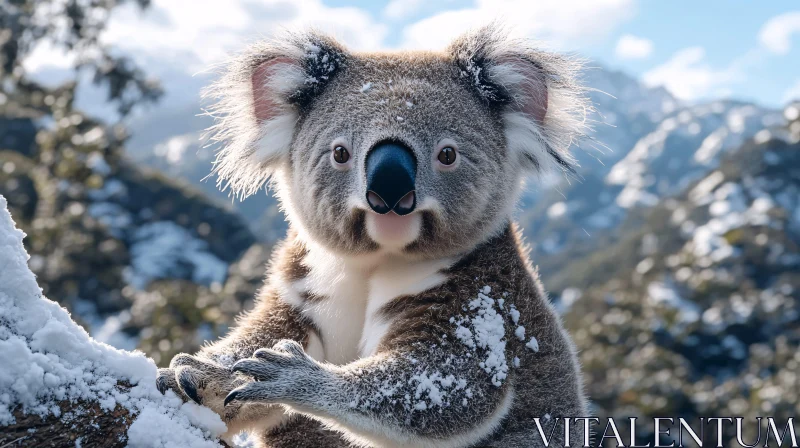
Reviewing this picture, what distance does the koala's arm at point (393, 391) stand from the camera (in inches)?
82.0

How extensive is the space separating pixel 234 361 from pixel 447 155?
3.49ft

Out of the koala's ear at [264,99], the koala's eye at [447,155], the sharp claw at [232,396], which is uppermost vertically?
the koala's ear at [264,99]

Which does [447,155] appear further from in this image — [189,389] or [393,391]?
[189,389]

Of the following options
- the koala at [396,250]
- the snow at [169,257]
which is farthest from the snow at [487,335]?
the snow at [169,257]

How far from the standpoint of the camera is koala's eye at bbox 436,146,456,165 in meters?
2.34

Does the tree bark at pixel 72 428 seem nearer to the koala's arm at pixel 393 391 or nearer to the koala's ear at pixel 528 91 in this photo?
the koala's arm at pixel 393 391

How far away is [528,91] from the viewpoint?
2797 mm

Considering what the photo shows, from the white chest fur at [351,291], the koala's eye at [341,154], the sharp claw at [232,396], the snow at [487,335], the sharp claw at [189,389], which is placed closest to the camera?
the sharp claw at [232,396]

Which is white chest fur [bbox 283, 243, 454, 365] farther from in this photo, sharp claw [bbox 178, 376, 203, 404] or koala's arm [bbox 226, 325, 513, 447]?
sharp claw [bbox 178, 376, 203, 404]

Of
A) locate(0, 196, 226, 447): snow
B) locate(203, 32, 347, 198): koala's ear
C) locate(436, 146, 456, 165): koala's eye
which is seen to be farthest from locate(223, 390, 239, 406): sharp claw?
locate(203, 32, 347, 198): koala's ear

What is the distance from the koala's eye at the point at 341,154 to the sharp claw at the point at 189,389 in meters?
0.85

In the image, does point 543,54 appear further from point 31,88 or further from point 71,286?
point 31,88

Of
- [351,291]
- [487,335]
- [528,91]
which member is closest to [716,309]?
[528,91]

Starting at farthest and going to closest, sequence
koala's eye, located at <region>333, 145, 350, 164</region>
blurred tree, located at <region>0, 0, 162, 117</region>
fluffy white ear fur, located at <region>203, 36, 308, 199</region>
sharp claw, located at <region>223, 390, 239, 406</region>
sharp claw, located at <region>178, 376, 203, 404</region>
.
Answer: blurred tree, located at <region>0, 0, 162, 117</region> < fluffy white ear fur, located at <region>203, 36, 308, 199</region> < koala's eye, located at <region>333, 145, 350, 164</region> < sharp claw, located at <region>178, 376, 203, 404</region> < sharp claw, located at <region>223, 390, 239, 406</region>
